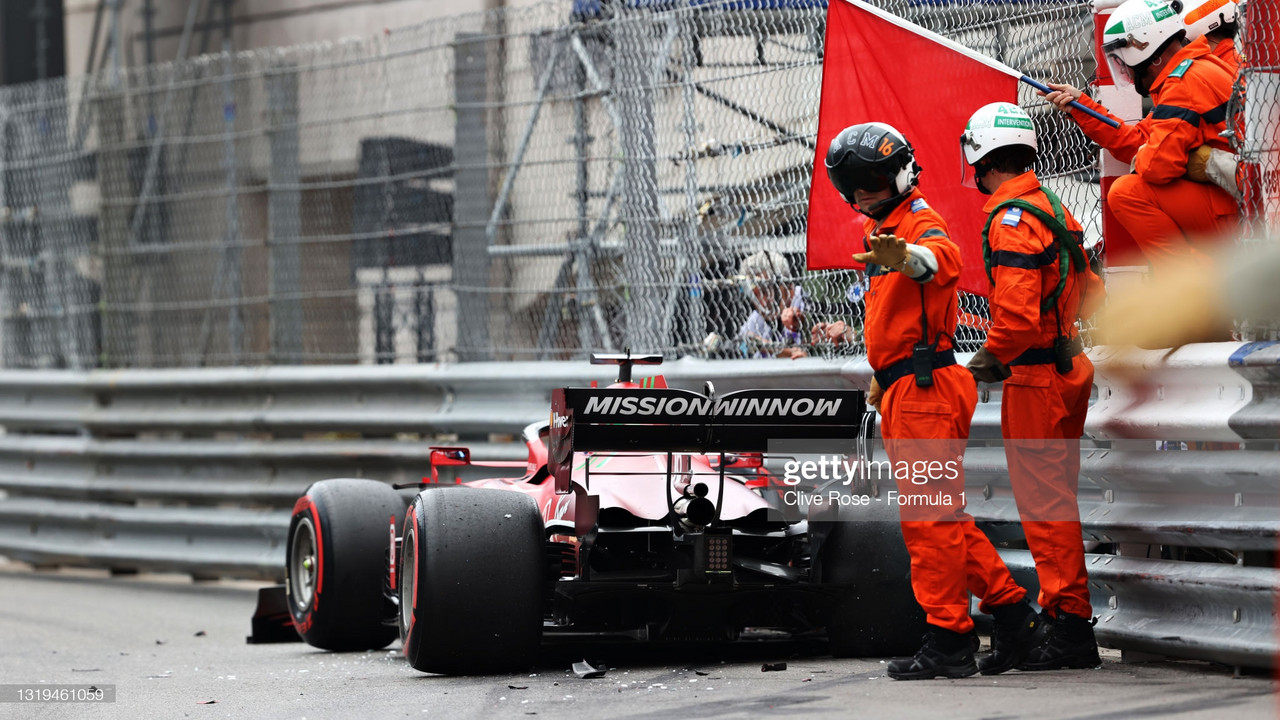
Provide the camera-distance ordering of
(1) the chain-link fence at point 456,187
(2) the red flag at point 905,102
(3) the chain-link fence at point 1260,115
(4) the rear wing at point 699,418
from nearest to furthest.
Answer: (3) the chain-link fence at point 1260,115
(4) the rear wing at point 699,418
(2) the red flag at point 905,102
(1) the chain-link fence at point 456,187

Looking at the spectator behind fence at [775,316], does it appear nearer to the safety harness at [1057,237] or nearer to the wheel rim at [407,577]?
the safety harness at [1057,237]

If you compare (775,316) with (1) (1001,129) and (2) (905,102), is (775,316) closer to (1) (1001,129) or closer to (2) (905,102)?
(2) (905,102)

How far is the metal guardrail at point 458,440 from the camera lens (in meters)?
5.04

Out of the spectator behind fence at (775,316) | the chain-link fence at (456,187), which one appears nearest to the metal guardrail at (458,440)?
the spectator behind fence at (775,316)

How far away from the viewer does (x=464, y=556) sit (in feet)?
18.5

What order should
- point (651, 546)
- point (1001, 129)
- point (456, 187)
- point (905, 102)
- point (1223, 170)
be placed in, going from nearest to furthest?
1. point (1223, 170)
2. point (1001, 129)
3. point (651, 546)
4. point (905, 102)
5. point (456, 187)

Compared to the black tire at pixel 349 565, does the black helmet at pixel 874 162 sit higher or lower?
higher

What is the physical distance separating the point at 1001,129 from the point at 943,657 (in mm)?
1789

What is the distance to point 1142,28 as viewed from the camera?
5375 mm

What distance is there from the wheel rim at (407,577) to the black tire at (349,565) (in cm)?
78

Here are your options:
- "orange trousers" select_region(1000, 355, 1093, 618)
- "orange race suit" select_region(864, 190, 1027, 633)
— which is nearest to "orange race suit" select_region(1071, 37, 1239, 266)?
"orange trousers" select_region(1000, 355, 1093, 618)

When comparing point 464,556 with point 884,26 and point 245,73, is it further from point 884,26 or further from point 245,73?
point 245,73

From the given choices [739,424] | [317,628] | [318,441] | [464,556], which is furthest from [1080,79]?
[318,441]

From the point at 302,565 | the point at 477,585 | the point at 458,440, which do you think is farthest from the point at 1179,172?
the point at 458,440
